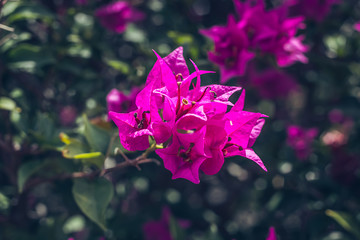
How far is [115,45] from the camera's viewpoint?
1.78 m

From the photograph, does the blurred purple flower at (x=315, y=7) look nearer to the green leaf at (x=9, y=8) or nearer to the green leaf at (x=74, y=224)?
the green leaf at (x=9, y=8)

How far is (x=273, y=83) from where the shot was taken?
1666mm

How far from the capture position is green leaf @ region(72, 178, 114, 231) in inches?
36.1

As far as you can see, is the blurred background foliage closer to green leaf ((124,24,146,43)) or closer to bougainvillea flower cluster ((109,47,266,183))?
green leaf ((124,24,146,43))

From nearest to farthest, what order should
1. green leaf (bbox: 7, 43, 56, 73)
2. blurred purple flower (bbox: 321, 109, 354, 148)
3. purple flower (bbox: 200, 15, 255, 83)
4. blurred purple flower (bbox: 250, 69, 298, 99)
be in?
purple flower (bbox: 200, 15, 255, 83) → green leaf (bbox: 7, 43, 56, 73) → blurred purple flower (bbox: 321, 109, 354, 148) → blurred purple flower (bbox: 250, 69, 298, 99)

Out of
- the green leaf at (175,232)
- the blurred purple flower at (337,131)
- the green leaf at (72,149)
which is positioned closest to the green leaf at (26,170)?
the green leaf at (72,149)

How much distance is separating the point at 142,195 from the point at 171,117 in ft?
3.59

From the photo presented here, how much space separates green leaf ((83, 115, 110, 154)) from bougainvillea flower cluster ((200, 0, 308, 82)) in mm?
402

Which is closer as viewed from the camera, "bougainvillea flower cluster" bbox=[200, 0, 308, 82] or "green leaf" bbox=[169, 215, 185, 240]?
"bougainvillea flower cluster" bbox=[200, 0, 308, 82]

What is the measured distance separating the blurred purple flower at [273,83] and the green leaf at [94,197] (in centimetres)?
91

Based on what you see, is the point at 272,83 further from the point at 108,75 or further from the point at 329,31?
the point at 108,75

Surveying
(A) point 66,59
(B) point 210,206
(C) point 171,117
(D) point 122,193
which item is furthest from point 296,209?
(A) point 66,59

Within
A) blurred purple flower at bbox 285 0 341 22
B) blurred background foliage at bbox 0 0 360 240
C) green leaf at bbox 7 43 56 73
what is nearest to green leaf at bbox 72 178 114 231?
blurred background foliage at bbox 0 0 360 240

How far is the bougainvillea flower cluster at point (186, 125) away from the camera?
0.72 m
